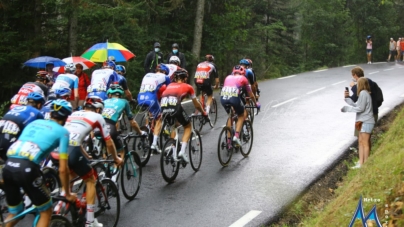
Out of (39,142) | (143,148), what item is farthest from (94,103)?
(143,148)

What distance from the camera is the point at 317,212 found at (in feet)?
25.9

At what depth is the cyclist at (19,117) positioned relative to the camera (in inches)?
279

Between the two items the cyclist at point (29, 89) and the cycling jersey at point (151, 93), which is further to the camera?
the cycling jersey at point (151, 93)

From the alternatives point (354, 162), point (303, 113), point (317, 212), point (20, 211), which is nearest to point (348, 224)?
point (317, 212)

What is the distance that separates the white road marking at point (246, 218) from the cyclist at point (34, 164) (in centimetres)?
287

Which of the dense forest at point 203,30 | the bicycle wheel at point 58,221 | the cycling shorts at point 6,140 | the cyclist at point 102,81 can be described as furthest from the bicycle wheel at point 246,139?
the dense forest at point 203,30

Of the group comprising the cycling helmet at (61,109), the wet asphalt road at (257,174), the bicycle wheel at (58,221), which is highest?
the cycling helmet at (61,109)

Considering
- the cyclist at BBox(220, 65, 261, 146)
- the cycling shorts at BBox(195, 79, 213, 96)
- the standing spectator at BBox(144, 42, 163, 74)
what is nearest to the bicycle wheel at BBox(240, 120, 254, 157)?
the cyclist at BBox(220, 65, 261, 146)

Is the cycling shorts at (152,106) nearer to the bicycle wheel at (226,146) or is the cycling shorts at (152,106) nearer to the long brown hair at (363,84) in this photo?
the bicycle wheel at (226,146)

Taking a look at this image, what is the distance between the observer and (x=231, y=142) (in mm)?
10766

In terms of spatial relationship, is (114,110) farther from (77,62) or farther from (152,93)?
(77,62)

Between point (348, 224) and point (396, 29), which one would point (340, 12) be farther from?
point (348, 224)

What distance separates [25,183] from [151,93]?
5636mm

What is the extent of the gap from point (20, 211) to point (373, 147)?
855 centimetres
